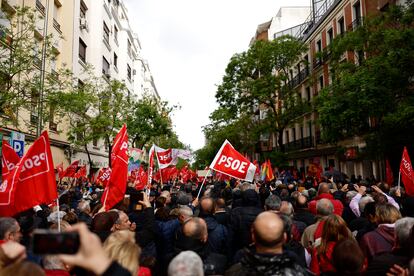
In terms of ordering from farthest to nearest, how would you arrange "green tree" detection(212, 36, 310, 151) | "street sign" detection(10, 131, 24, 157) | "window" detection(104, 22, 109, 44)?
"window" detection(104, 22, 109, 44) → "green tree" detection(212, 36, 310, 151) → "street sign" detection(10, 131, 24, 157)

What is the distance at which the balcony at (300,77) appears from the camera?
109 ft

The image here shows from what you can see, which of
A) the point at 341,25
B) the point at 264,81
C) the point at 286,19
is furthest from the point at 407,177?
the point at 286,19

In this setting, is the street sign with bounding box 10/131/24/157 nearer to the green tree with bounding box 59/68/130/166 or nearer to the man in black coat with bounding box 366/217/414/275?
the man in black coat with bounding box 366/217/414/275

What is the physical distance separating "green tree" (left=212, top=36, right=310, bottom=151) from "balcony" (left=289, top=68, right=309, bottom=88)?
3.20 meters

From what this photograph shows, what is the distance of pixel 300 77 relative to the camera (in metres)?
34.8

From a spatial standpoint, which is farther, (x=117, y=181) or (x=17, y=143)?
(x=17, y=143)

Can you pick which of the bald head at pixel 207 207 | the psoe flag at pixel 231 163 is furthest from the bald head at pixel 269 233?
the psoe flag at pixel 231 163

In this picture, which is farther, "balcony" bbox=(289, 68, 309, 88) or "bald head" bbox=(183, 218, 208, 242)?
"balcony" bbox=(289, 68, 309, 88)

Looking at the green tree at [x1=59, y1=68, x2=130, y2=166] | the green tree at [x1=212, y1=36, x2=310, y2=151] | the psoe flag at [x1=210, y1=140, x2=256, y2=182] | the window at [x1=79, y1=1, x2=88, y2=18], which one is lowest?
the psoe flag at [x1=210, y1=140, x2=256, y2=182]

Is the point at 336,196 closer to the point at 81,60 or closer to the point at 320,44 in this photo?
the point at 81,60

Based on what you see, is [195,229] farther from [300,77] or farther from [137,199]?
[300,77]

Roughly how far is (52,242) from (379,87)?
571 inches

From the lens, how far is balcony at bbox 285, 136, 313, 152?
108ft

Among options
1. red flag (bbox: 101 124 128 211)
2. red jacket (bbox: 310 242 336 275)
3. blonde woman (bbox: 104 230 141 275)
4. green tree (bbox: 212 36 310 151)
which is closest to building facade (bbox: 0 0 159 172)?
green tree (bbox: 212 36 310 151)
